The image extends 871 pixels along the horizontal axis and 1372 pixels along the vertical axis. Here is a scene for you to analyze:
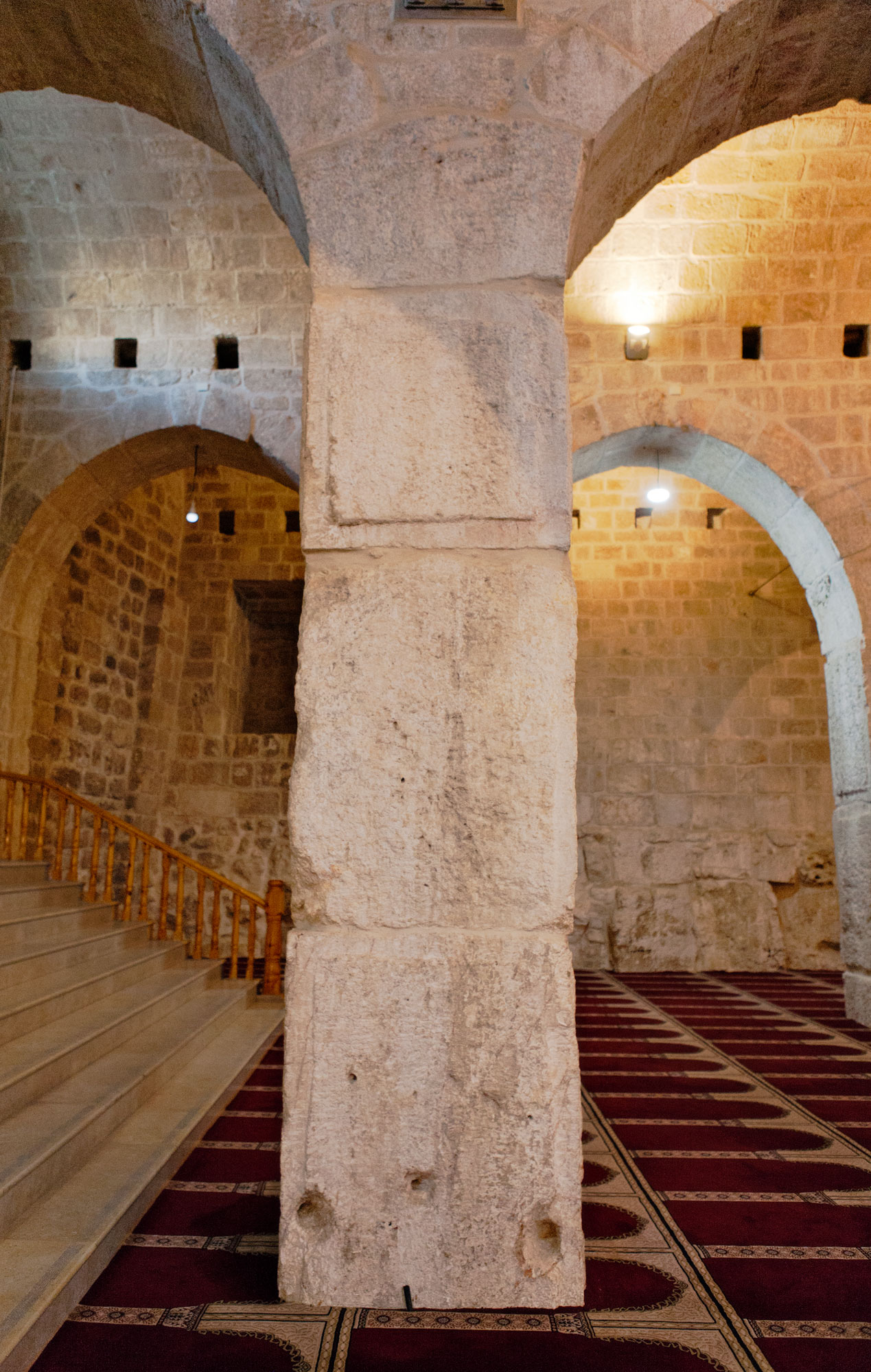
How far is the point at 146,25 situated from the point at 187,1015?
14.6 ft

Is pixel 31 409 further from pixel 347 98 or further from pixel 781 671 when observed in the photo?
pixel 781 671

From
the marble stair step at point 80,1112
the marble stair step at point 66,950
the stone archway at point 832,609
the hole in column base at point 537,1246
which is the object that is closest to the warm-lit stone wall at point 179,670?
the marble stair step at point 66,950

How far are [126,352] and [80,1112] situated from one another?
4.76m

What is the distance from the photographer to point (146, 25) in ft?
6.05

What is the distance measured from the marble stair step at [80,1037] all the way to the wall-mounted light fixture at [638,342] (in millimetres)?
4618

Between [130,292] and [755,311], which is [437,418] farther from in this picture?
[130,292]

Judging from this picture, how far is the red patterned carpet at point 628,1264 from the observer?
4.93 ft

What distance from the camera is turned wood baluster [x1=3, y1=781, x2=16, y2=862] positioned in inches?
214

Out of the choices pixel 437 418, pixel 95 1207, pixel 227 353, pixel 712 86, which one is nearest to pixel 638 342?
pixel 227 353

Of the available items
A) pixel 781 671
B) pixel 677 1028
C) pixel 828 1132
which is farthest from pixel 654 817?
pixel 828 1132

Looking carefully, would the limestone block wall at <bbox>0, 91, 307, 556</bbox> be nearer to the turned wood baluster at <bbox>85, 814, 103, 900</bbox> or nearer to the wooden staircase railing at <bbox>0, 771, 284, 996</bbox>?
the wooden staircase railing at <bbox>0, 771, 284, 996</bbox>

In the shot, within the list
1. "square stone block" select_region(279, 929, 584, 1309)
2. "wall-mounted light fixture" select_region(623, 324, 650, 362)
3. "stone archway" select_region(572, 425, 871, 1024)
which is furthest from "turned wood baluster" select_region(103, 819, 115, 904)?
"wall-mounted light fixture" select_region(623, 324, 650, 362)

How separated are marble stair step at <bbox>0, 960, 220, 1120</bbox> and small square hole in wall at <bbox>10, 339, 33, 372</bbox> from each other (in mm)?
4121

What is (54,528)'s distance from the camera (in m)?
5.87
